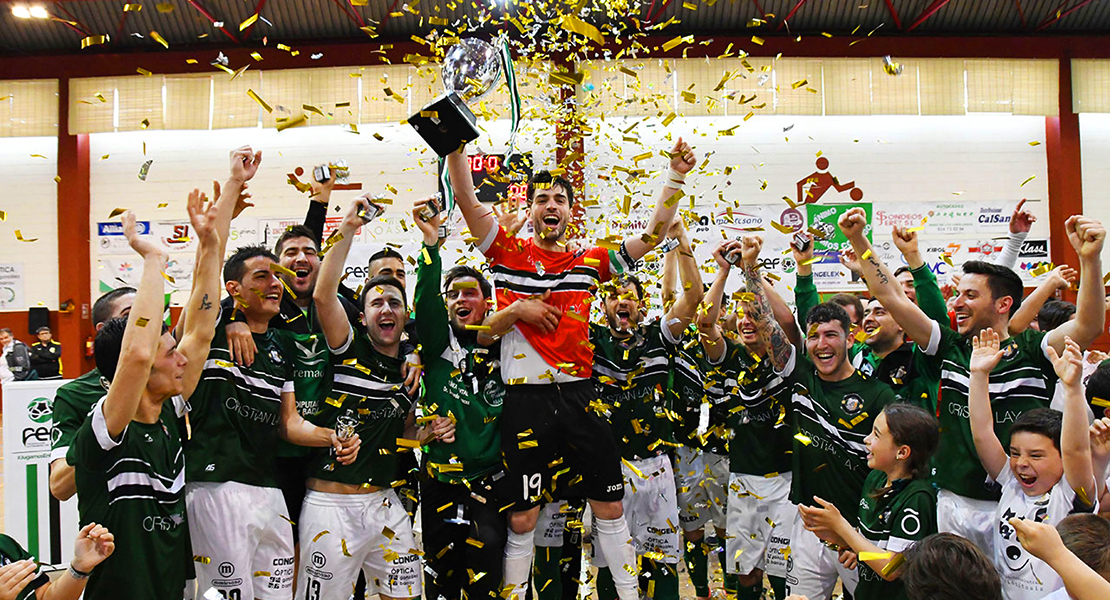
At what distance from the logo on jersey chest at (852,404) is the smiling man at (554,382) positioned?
1.22m

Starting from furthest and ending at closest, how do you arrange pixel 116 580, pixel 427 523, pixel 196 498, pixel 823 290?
pixel 823 290
pixel 427 523
pixel 196 498
pixel 116 580

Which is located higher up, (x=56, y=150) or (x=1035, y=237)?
(x=56, y=150)

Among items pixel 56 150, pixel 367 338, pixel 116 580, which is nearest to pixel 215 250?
pixel 367 338

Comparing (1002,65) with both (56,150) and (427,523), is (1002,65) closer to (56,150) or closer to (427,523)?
(427,523)

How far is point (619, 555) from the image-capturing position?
4.11m

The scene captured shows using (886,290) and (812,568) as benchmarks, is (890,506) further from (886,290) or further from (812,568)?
(886,290)

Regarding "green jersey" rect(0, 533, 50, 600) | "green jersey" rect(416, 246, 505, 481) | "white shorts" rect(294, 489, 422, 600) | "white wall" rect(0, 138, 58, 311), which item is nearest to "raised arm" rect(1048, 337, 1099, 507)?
"green jersey" rect(416, 246, 505, 481)

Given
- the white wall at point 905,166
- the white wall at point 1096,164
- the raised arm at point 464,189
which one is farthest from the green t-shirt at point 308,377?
the white wall at point 1096,164

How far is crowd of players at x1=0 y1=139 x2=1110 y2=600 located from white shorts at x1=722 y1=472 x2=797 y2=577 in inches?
0.7

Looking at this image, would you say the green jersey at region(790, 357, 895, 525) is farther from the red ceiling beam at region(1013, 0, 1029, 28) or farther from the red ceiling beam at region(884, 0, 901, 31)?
the red ceiling beam at region(1013, 0, 1029, 28)

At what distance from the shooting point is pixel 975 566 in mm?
2584

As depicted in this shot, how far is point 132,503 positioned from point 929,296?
3874 mm

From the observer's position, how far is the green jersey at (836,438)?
4.10 meters

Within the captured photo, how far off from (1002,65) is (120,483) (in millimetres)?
15010
